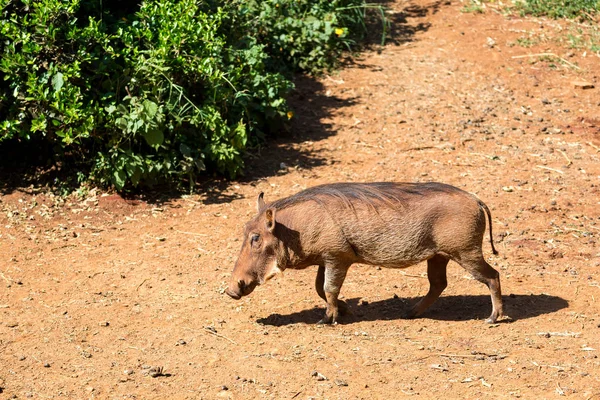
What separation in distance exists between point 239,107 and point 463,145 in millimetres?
2172

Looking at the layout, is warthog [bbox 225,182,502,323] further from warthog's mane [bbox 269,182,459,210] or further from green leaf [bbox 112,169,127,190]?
green leaf [bbox 112,169,127,190]

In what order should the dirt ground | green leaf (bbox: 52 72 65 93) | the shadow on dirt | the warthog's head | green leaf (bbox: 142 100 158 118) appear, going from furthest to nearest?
green leaf (bbox: 142 100 158 118)
green leaf (bbox: 52 72 65 93)
the shadow on dirt
the warthog's head
the dirt ground

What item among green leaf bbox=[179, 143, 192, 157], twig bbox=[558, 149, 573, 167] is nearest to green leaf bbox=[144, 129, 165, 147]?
green leaf bbox=[179, 143, 192, 157]

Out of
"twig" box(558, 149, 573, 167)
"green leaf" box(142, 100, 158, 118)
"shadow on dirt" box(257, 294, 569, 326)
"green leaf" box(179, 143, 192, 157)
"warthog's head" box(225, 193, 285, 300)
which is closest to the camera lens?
"warthog's head" box(225, 193, 285, 300)

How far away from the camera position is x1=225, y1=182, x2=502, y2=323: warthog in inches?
209

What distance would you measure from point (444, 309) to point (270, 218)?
4.40 ft

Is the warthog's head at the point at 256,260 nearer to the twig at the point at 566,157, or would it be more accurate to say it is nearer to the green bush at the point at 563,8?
the twig at the point at 566,157

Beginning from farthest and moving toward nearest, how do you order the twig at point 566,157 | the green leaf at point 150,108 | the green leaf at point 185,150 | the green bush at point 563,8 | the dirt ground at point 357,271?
the green bush at point 563,8 → the twig at point 566,157 → the green leaf at point 185,150 → the green leaf at point 150,108 → the dirt ground at point 357,271

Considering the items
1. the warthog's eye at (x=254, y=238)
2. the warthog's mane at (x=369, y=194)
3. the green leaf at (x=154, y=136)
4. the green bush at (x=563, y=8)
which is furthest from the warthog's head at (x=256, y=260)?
the green bush at (x=563, y=8)

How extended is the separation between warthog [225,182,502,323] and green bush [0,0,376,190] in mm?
2216

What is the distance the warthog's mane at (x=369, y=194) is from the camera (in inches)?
212

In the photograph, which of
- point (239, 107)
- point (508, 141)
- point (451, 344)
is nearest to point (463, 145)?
point (508, 141)

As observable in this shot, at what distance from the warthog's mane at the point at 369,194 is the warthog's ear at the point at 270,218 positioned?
13 cm

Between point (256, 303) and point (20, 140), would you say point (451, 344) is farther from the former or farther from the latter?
point (20, 140)
